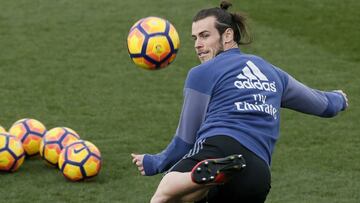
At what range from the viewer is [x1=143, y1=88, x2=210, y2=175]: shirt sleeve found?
532 centimetres

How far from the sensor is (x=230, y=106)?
17.3 ft

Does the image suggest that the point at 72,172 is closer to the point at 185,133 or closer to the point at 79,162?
the point at 79,162

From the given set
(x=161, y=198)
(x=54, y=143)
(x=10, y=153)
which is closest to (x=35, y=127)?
(x=54, y=143)

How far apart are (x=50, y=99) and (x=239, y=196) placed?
663 cm

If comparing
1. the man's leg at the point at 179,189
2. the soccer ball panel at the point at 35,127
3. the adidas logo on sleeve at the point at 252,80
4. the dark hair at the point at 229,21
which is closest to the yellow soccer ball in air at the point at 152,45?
the dark hair at the point at 229,21

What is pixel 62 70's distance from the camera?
500 inches

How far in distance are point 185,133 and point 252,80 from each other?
0.54 metres

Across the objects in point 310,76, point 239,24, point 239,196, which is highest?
point 239,24

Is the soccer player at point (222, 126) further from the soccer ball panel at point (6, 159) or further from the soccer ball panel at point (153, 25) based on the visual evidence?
the soccer ball panel at point (6, 159)

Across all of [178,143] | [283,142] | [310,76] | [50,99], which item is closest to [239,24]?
[178,143]

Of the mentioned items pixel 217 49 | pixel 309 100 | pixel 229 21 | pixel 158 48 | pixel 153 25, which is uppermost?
pixel 229 21

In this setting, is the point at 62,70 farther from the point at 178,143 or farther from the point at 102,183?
the point at 178,143

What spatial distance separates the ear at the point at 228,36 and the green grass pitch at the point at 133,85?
2.60 meters

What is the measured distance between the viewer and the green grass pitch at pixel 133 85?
8312 mm
